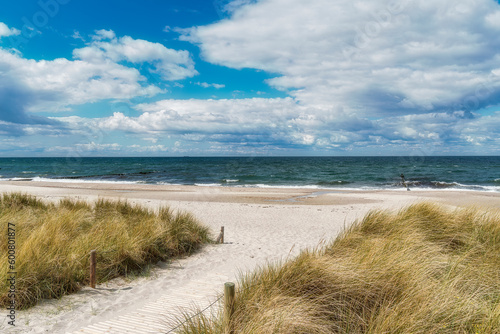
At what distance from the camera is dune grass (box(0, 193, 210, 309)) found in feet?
18.4

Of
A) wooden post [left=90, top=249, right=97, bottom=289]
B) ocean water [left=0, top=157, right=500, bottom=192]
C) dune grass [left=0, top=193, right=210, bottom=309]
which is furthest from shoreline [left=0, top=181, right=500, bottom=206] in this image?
wooden post [left=90, top=249, right=97, bottom=289]

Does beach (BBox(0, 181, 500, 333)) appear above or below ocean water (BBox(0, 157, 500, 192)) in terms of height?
below

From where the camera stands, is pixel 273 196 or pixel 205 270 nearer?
pixel 205 270

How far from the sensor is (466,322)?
11.8ft

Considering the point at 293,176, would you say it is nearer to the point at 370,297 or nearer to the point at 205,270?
the point at 205,270

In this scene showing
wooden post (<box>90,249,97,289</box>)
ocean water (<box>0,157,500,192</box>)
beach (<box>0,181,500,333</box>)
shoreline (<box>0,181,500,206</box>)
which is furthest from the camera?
ocean water (<box>0,157,500,192</box>)

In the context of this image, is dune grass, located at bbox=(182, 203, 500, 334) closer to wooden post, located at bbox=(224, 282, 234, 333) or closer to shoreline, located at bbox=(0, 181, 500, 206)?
wooden post, located at bbox=(224, 282, 234, 333)

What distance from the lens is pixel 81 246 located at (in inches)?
271

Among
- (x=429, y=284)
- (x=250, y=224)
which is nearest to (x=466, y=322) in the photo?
(x=429, y=284)

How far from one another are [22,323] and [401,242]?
639 cm

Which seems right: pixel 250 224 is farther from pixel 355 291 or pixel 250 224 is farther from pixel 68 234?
pixel 355 291

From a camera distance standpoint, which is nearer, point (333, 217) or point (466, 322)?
point (466, 322)

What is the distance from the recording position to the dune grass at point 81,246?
561 centimetres

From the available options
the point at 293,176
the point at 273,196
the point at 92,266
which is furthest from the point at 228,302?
the point at 293,176
